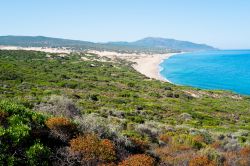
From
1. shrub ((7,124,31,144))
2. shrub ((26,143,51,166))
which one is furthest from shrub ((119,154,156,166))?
shrub ((7,124,31,144))

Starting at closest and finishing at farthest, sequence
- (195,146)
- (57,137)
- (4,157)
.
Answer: (4,157)
(57,137)
(195,146)

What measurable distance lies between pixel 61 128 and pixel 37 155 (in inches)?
78.8

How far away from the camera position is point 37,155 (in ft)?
25.8

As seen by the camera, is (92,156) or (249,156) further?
(249,156)

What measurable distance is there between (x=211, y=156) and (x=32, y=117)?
5882 mm

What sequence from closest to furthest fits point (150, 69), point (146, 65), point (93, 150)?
point (93, 150)
point (150, 69)
point (146, 65)

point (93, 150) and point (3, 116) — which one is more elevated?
point (3, 116)

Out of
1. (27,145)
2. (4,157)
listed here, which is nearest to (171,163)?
(27,145)

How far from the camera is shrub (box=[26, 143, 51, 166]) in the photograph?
773cm

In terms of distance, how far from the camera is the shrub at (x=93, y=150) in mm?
8533

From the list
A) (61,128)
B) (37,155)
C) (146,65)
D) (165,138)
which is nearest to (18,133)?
(37,155)

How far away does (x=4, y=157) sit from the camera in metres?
7.40

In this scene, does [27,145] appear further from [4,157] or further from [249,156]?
[249,156]

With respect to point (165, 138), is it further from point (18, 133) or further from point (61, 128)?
point (18, 133)
